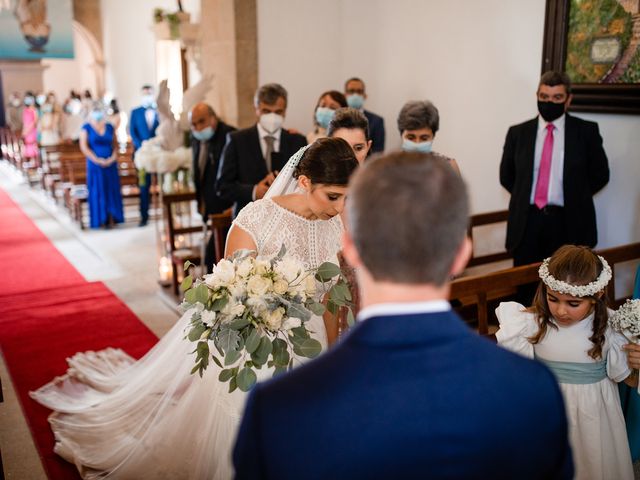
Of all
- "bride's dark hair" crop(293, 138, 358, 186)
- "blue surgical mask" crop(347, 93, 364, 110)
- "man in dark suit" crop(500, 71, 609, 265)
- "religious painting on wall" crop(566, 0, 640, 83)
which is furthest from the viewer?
"blue surgical mask" crop(347, 93, 364, 110)

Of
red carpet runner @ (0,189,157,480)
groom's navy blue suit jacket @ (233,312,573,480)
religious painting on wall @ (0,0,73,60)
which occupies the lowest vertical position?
red carpet runner @ (0,189,157,480)

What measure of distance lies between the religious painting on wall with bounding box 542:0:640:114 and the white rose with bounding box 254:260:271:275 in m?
3.73

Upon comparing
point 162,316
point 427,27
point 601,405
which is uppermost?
point 427,27

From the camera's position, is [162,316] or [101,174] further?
[101,174]

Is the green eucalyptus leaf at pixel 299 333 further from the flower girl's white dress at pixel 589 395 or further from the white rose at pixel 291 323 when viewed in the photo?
the flower girl's white dress at pixel 589 395

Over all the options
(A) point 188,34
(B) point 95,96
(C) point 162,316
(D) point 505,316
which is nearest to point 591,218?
(D) point 505,316

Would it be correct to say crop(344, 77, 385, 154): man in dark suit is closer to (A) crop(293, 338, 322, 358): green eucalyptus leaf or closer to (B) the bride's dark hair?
(B) the bride's dark hair

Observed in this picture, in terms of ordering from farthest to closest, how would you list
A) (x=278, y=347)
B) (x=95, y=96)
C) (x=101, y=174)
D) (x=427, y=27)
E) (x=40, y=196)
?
(x=95, y=96) < (x=40, y=196) < (x=101, y=174) < (x=427, y=27) < (x=278, y=347)

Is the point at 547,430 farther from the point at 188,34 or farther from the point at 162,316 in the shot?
the point at 188,34

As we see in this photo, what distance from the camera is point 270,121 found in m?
4.97

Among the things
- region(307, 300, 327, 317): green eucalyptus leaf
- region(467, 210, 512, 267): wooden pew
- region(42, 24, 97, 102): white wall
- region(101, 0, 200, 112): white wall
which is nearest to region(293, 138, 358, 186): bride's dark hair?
region(307, 300, 327, 317): green eucalyptus leaf

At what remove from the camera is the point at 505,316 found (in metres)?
3.09

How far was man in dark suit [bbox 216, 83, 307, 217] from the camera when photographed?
499cm

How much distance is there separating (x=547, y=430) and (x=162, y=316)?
5.32 metres
